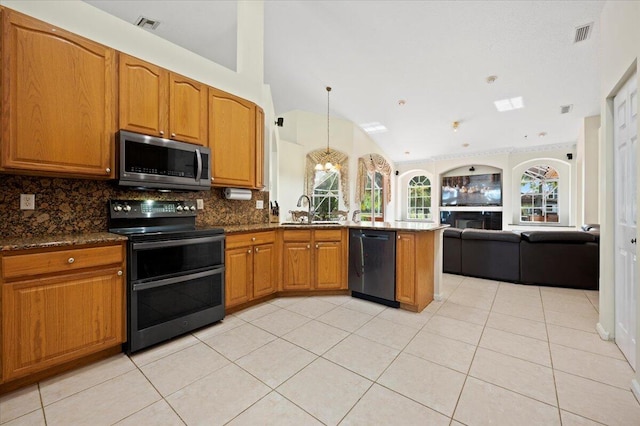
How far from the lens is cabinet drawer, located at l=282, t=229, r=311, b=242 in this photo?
321 cm

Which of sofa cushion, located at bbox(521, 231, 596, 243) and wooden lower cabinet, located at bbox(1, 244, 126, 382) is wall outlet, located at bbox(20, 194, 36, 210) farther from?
sofa cushion, located at bbox(521, 231, 596, 243)

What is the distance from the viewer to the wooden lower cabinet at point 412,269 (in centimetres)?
284

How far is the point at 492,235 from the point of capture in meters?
4.08

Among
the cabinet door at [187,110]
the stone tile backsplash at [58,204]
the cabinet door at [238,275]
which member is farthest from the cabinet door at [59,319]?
the cabinet door at [187,110]

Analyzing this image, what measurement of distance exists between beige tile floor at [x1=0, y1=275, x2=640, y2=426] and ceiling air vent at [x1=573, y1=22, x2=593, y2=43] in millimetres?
3479

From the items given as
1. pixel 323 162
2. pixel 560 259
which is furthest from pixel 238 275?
pixel 323 162

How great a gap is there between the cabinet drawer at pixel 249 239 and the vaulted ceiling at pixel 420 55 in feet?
10.1

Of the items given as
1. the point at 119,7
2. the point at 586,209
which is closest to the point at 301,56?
the point at 119,7

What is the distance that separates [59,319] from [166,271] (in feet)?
2.13

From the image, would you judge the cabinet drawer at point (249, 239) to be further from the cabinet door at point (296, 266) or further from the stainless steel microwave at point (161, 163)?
the stainless steel microwave at point (161, 163)

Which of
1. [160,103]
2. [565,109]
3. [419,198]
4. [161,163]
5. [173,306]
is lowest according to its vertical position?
[173,306]

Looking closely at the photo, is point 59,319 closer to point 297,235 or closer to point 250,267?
point 250,267

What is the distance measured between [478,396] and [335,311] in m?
1.50

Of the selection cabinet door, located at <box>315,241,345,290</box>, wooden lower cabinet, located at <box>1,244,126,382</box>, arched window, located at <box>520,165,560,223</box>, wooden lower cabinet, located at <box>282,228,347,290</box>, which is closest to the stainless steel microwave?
wooden lower cabinet, located at <box>1,244,126,382</box>
